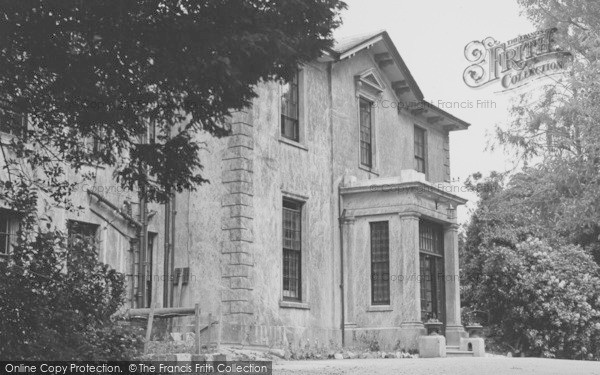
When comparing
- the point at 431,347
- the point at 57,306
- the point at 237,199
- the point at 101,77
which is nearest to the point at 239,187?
the point at 237,199

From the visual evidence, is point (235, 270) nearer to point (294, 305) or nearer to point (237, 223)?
point (237, 223)

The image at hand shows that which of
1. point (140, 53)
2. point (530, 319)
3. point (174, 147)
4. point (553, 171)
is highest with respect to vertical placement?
point (553, 171)

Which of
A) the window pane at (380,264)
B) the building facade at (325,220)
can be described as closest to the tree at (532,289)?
the building facade at (325,220)

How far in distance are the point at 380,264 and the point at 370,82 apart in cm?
564

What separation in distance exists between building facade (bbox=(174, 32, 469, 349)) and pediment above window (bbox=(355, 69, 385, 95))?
0.04m

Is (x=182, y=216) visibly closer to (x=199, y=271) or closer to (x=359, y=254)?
(x=199, y=271)

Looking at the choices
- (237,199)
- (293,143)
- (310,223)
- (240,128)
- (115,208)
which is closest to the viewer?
(115,208)

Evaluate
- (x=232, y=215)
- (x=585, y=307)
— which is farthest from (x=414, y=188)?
(x=585, y=307)

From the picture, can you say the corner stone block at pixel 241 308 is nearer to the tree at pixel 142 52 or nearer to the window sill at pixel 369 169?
the window sill at pixel 369 169

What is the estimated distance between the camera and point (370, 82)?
2592cm

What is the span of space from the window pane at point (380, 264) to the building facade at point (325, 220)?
0.10 ft

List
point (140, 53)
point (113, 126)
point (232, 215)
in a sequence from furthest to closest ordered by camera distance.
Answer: point (232, 215), point (113, 126), point (140, 53)

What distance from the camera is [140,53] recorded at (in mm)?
9773

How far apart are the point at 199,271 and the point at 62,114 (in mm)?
10219
